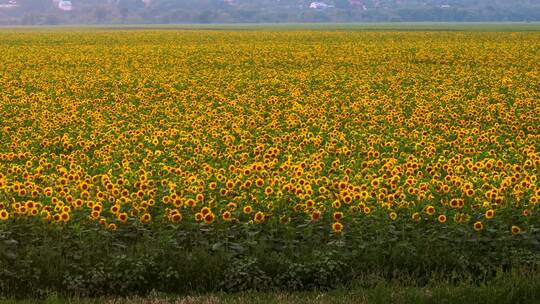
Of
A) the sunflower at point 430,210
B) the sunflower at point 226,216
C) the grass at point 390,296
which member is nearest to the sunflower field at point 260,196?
the sunflower at point 430,210

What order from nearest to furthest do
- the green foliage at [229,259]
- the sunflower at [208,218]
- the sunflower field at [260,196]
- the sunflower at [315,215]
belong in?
1. the green foliage at [229,259]
2. the sunflower field at [260,196]
3. the sunflower at [208,218]
4. the sunflower at [315,215]

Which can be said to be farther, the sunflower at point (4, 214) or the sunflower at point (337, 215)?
the sunflower at point (337, 215)

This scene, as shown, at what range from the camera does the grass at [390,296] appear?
732cm

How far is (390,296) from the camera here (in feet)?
24.1

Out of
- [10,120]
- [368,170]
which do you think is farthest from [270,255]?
[10,120]

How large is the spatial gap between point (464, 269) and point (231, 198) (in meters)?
3.41

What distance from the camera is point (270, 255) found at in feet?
28.3

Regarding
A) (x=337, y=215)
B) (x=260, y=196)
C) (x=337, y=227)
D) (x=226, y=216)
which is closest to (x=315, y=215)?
(x=337, y=215)

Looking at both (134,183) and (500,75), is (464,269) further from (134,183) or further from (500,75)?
(500,75)

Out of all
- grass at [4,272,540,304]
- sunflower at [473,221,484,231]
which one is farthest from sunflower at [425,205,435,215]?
grass at [4,272,540,304]

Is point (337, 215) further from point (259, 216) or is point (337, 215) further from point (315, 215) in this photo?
point (259, 216)

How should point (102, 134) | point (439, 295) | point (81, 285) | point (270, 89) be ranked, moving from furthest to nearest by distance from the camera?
point (270, 89)
point (102, 134)
point (81, 285)
point (439, 295)

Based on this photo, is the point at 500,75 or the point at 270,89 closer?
the point at 270,89

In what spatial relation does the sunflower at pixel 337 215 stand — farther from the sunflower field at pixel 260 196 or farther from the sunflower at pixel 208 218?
the sunflower at pixel 208 218
